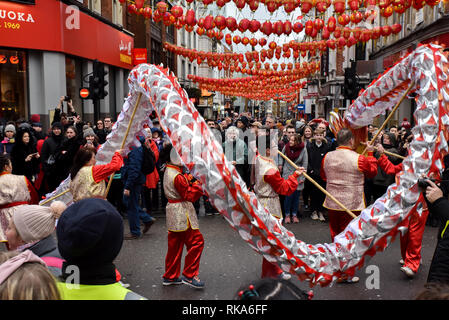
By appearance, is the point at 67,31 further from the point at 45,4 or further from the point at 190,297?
the point at 190,297

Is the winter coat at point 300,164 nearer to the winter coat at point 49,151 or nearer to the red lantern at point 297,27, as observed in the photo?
the winter coat at point 49,151

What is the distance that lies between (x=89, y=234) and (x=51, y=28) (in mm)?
14381

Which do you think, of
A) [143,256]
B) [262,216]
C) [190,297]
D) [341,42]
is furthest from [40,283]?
[341,42]

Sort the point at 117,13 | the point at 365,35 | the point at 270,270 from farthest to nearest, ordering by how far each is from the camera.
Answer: the point at 117,13, the point at 365,35, the point at 270,270

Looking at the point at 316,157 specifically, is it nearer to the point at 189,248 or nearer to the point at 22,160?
the point at 189,248

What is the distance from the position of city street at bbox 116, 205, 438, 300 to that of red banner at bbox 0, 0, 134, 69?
365 inches

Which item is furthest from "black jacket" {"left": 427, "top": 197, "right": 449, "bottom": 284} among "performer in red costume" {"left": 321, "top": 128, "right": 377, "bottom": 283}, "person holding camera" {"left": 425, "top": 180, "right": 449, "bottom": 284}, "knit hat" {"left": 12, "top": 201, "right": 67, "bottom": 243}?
"knit hat" {"left": 12, "top": 201, "right": 67, "bottom": 243}

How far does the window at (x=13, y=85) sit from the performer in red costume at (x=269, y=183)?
11257mm

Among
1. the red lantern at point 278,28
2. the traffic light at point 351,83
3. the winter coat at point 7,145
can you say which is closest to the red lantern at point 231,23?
the red lantern at point 278,28

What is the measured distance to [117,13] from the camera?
21969 mm

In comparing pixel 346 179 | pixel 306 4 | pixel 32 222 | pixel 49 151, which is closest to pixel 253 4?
pixel 306 4

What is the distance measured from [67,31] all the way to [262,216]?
14171mm

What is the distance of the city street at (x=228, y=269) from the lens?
194 inches

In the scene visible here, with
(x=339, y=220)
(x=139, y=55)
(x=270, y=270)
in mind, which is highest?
(x=139, y=55)
